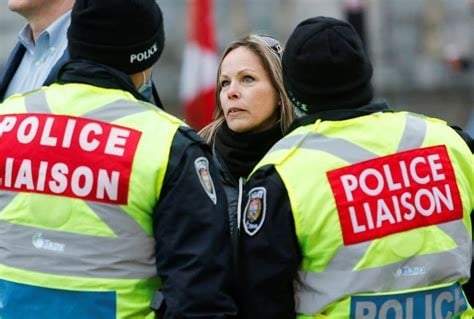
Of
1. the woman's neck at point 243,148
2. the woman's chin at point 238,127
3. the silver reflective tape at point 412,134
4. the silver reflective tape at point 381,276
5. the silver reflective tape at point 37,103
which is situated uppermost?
the silver reflective tape at point 37,103

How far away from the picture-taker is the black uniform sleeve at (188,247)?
431 centimetres

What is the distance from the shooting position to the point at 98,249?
4.37 m

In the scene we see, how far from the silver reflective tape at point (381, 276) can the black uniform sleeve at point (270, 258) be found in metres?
0.05

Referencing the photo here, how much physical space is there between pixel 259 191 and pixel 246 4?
13.1 meters

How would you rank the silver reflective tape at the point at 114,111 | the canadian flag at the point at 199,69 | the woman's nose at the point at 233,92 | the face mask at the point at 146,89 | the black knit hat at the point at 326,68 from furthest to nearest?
the canadian flag at the point at 199,69 < the woman's nose at the point at 233,92 < the face mask at the point at 146,89 < the black knit hat at the point at 326,68 < the silver reflective tape at the point at 114,111

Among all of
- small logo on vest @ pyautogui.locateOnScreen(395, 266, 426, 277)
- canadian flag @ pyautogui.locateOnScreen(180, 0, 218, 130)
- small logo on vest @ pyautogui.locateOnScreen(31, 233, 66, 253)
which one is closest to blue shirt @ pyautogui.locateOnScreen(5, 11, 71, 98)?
small logo on vest @ pyautogui.locateOnScreen(31, 233, 66, 253)

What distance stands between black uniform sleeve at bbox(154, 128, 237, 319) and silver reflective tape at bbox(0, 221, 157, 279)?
0.07 metres

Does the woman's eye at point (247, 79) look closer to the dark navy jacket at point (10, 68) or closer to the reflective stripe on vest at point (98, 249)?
the dark navy jacket at point (10, 68)

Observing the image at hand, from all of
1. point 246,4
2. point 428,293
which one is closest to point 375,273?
point 428,293

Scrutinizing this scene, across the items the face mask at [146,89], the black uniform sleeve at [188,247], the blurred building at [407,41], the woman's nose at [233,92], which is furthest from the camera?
the blurred building at [407,41]

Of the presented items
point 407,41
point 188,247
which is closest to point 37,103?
point 188,247

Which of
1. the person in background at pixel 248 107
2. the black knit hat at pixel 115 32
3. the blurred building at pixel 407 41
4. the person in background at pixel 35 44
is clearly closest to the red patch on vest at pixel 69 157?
the black knit hat at pixel 115 32

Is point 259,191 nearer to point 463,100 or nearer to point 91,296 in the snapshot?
point 91,296

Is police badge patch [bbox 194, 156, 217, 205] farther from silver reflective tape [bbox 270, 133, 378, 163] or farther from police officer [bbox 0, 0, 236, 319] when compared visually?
silver reflective tape [bbox 270, 133, 378, 163]
